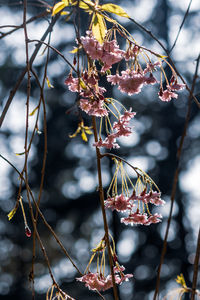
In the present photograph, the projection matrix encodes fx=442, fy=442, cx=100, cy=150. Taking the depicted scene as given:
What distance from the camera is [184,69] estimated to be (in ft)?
23.7

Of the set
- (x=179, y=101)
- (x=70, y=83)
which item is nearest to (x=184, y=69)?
(x=179, y=101)

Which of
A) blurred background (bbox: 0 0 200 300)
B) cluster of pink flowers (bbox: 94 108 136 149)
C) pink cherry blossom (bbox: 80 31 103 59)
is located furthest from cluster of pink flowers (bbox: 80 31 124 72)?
blurred background (bbox: 0 0 200 300)

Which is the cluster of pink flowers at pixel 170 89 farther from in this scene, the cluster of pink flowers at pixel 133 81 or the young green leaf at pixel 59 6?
the young green leaf at pixel 59 6

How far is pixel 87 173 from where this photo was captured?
7.44 meters

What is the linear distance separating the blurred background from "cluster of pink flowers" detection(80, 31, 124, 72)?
20.1 ft

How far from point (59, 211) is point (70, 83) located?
643 cm

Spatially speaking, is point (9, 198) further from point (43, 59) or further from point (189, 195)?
point (189, 195)

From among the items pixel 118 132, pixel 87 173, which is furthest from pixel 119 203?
pixel 87 173

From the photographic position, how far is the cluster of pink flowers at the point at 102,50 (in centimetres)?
97

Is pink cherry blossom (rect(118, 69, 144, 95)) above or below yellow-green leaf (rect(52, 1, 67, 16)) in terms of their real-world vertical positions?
below

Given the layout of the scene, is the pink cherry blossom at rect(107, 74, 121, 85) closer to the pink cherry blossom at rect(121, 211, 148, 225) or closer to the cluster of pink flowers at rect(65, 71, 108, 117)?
the cluster of pink flowers at rect(65, 71, 108, 117)

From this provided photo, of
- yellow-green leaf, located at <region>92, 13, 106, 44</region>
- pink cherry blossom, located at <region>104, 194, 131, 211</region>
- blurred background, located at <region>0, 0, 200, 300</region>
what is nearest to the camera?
yellow-green leaf, located at <region>92, 13, 106, 44</region>

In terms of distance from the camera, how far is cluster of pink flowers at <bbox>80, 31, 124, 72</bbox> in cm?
97

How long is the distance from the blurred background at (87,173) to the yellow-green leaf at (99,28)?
6162 mm
